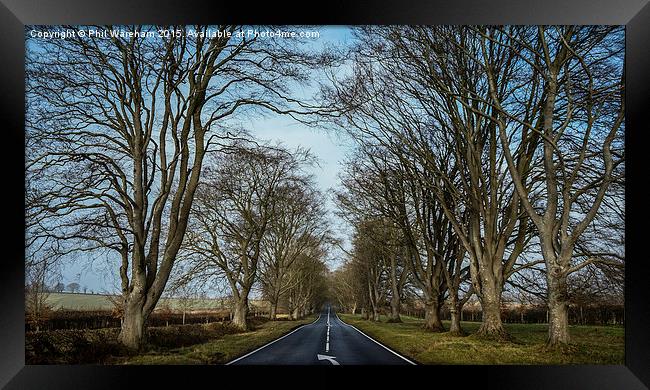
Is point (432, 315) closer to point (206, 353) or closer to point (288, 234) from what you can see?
point (288, 234)

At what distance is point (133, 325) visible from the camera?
31.4 ft

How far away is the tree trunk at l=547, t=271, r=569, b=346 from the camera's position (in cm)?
982

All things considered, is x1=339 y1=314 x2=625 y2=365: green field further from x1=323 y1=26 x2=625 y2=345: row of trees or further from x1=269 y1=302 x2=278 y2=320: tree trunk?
x1=269 y1=302 x2=278 y2=320: tree trunk

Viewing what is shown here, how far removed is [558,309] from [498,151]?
4.34 m

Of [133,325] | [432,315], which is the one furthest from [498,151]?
[133,325]

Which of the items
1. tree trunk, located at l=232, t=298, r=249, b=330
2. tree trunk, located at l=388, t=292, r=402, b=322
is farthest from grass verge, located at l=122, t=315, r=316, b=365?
tree trunk, located at l=388, t=292, r=402, b=322

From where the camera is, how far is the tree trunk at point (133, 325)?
9477 mm

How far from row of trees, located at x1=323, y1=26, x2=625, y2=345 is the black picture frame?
43cm

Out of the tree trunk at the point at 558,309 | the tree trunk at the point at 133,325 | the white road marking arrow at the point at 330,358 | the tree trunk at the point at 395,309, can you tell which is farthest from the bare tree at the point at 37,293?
the tree trunk at the point at 395,309

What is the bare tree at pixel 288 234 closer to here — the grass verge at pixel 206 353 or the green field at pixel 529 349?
the grass verge at pixel 206 353

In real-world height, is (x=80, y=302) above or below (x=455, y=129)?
below
